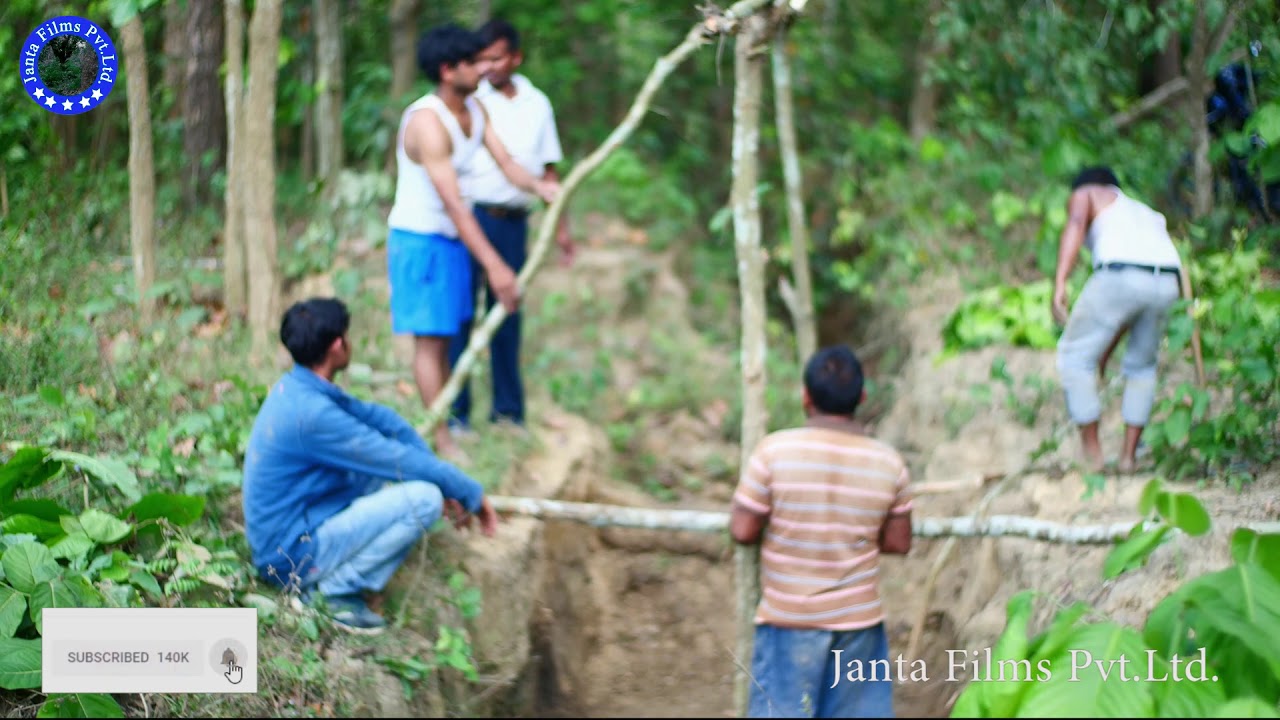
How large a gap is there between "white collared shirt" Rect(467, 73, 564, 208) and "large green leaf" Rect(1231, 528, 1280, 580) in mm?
3831

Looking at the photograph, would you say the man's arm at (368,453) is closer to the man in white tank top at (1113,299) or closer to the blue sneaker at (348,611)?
the blue sneaker at (348,611)

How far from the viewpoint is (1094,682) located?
2.07 metres

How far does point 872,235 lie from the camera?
30.9 ft

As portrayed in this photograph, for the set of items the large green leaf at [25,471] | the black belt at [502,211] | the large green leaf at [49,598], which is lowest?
the large green leaf at [49,598]

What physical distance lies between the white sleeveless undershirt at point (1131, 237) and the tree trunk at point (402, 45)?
493 cm

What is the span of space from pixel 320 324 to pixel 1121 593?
2.86m

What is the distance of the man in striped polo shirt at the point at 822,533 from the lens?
373 cm

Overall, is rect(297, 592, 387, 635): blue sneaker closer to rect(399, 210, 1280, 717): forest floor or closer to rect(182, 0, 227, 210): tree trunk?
rect(399, 210, 1280, 717): forest floor

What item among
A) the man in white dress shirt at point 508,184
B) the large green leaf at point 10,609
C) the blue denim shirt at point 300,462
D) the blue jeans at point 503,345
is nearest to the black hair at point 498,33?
the man in white dress shirt at point 508,184

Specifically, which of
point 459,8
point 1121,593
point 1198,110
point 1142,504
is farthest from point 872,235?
point 1142,504

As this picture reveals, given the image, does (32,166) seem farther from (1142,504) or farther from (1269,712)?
(1269,712)

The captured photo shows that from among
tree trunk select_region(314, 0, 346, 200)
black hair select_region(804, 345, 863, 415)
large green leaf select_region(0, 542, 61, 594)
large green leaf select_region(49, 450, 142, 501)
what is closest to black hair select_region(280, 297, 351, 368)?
large green leaf select_region(49, 450, 142, 501)

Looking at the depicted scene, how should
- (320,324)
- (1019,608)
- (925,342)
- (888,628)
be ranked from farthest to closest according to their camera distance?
(925,342)
(888,628)
(320,324)
(1019,608)

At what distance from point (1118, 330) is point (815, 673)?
2.25m
